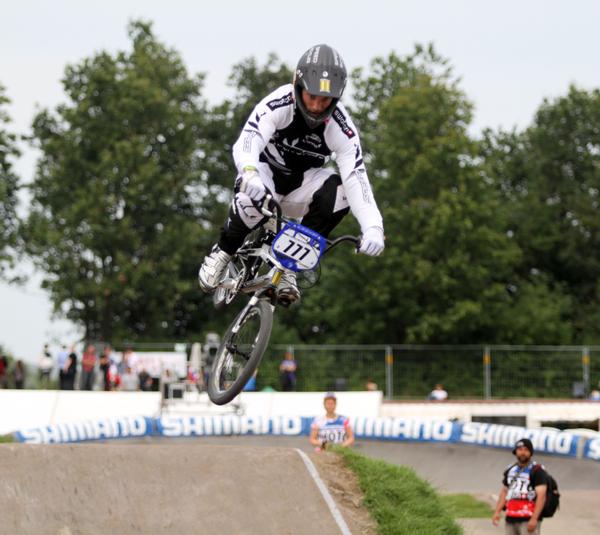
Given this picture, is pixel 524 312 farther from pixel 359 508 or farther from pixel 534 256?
pixel 359 508

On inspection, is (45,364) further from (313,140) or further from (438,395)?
(313,140)

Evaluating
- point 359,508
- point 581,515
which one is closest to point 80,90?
point 581,515

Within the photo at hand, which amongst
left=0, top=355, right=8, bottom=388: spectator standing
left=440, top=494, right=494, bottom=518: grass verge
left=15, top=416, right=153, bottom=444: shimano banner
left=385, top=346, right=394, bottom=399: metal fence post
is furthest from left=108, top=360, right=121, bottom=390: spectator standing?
left=440, top=494, right=494, bottom=518: grass verge

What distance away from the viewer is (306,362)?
3409 centimetres

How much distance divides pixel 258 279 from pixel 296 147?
1.35 meters

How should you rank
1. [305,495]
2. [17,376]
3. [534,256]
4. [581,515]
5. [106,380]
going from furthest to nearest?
[534,256] < [17,376] < [106,380] < [581,515] < [305,495]

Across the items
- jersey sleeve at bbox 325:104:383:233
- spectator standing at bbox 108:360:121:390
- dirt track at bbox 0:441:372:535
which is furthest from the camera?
spectator standing at bbox 108:360:121:390

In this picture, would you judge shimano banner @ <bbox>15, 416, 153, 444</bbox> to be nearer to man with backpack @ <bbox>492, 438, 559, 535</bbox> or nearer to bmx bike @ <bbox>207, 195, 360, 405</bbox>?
man with backpack @ <bbox>492, 438, 559, 535</bbox>

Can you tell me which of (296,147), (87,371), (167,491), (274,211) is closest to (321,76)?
(296,147)

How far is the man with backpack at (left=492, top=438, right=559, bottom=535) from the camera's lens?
15461 mm

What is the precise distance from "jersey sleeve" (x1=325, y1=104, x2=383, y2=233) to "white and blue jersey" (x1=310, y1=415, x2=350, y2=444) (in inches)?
285

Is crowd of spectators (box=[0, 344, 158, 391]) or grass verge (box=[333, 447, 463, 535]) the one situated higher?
crowd of spectators (box=[0, 344, 158, 391])

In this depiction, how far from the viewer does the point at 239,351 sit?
11.7 m

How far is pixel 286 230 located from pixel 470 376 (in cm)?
2477
